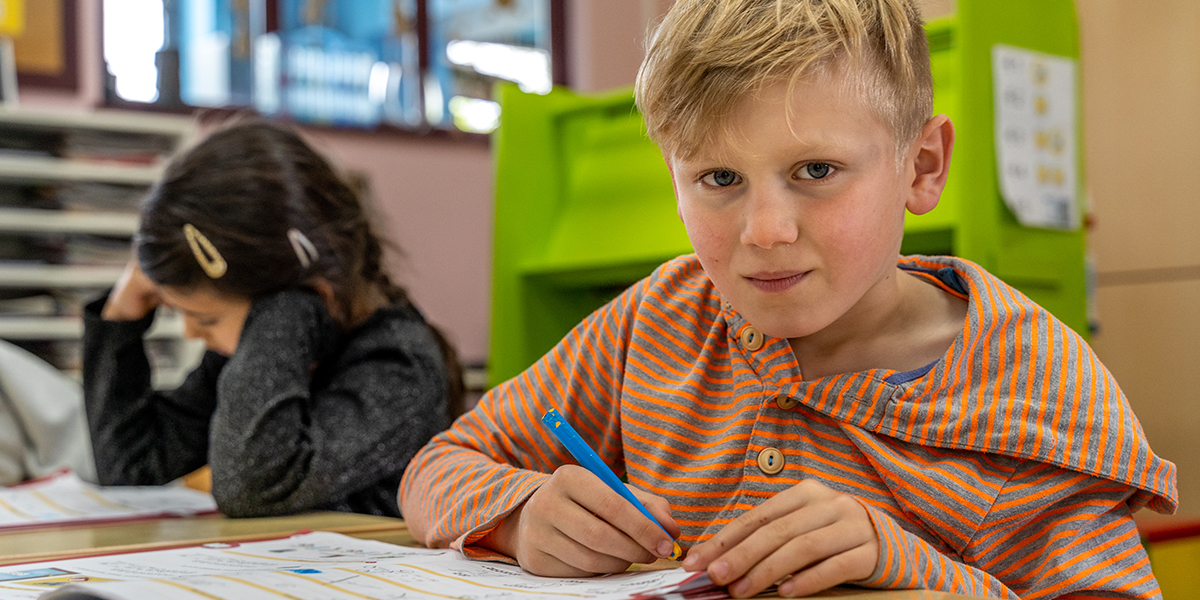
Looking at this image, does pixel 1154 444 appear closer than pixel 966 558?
No

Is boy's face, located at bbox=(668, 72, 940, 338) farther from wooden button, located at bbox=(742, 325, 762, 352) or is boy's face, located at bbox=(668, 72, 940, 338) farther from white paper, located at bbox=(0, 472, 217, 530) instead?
white paper, located at bbox=(0, 472, 217, 530)

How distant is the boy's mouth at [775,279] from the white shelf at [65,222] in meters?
2.32

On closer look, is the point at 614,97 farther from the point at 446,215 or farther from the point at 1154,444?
the point at 446,215

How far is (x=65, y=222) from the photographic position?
2635 millimetres

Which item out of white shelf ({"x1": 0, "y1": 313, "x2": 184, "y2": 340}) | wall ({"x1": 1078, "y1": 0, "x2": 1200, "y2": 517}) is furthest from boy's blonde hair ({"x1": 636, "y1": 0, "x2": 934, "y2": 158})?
white shelf ({"x1": 0, "y1": 313, "x2": 184, "y2": 340})

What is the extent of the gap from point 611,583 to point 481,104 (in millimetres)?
3481

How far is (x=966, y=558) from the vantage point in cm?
66

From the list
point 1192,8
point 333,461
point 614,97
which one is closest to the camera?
point 333,461

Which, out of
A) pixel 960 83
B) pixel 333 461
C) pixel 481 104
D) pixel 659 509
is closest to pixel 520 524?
pixel 659 509

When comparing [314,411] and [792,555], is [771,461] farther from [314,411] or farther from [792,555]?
[314,411]

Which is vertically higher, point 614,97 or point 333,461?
point 614,97

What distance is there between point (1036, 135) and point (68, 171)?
2246 mm

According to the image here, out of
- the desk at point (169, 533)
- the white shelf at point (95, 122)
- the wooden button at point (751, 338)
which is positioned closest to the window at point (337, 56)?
the white shelf at point (95, 122)

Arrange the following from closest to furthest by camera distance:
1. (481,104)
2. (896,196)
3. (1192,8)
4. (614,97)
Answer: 1. (896,196)
2. (614,97)
3. (1192,8)
4. (481,104)
